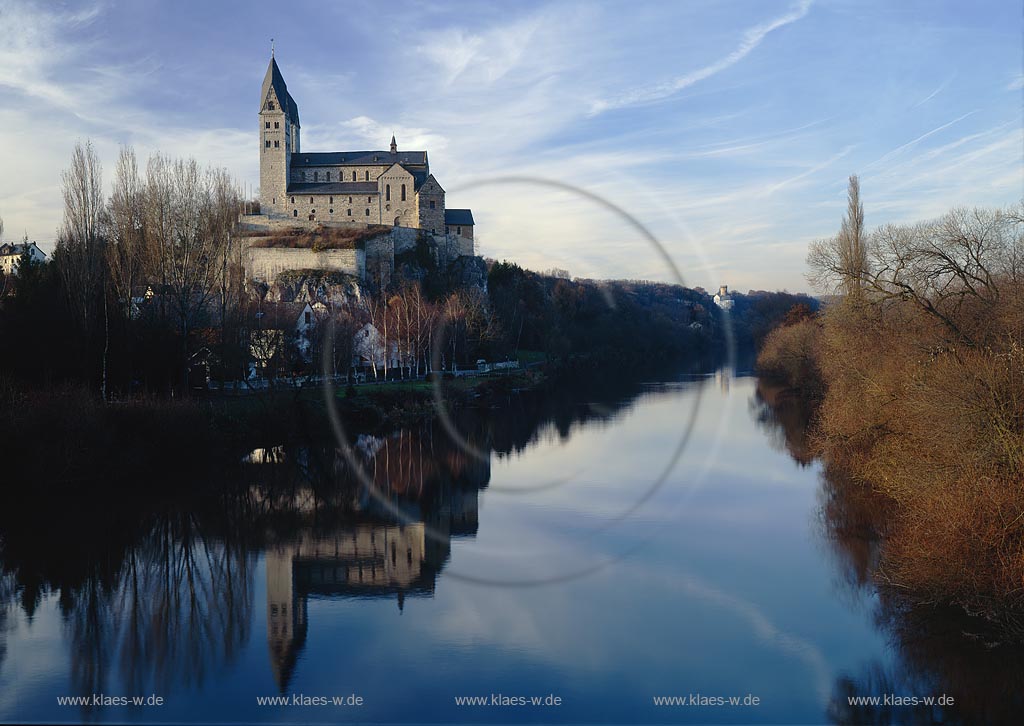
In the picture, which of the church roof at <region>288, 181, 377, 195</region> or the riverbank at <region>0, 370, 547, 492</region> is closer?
the riverbank at <region>0, 370, 547, 492</region>

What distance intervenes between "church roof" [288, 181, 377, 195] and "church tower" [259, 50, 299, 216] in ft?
2.84

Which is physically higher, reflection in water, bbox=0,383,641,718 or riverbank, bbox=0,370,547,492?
riverbank, bbox=0,370,547,492

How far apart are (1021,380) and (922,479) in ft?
5.77

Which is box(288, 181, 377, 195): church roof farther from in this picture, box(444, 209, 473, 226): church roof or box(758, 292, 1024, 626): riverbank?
box(758, 292, 1024, 626): riverbank

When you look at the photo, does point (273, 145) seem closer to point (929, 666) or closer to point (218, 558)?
point (218, 558)

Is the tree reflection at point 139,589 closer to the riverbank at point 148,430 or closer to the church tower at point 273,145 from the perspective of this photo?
the riverbank at point 148,430

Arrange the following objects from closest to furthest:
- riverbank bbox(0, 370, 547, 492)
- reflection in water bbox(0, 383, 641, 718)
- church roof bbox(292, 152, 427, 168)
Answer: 1. reflection in water bbox(0, 383, 641, 718)
2. riverbank bbox(0, 370, 547, 492)
3. church roof bbox(292, 152, 427, 168)

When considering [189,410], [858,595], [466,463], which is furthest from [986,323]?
[189,410]

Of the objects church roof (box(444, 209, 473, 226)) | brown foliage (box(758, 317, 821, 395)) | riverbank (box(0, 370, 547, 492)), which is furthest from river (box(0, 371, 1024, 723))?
church roof (box(444, 209, 473, 226))

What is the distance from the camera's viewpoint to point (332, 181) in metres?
54.3

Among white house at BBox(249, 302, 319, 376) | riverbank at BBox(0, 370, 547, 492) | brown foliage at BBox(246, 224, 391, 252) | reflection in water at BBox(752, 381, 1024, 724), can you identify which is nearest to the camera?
reflection in water at BBox(752, 381, 1024, 724)

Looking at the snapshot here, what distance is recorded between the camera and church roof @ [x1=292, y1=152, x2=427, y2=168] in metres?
54.3

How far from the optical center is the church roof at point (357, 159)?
5434 cm

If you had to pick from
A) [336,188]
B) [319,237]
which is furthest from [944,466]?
[336,188]
